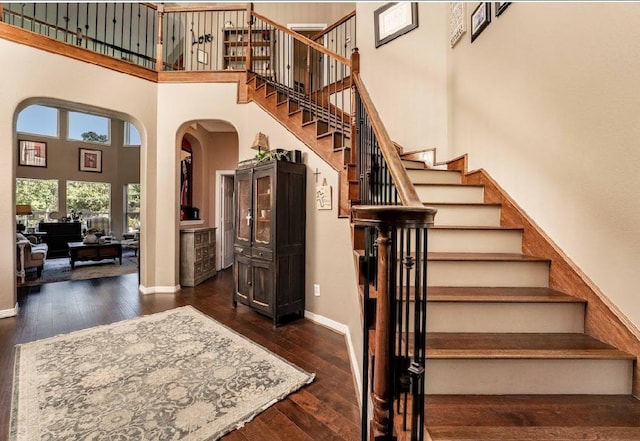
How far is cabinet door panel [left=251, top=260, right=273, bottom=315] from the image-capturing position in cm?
322

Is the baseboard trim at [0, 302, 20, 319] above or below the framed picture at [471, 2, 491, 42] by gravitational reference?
below

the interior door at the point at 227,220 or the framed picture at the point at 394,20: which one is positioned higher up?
the framed picture at the point at 394,20

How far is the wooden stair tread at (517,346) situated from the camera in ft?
4.17

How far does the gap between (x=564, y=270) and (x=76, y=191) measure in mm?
11225

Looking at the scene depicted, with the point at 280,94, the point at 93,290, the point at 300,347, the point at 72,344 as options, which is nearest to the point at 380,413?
the point at 300,347

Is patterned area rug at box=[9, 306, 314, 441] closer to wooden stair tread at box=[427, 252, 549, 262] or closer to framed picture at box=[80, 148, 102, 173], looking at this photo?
wooden stair tread at box=[427, 252, 549, 262]

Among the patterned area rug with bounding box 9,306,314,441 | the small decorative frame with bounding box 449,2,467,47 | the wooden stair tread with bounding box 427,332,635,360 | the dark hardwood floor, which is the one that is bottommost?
the dark hardwood floor

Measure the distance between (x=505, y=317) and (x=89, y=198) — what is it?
1098 centimetres

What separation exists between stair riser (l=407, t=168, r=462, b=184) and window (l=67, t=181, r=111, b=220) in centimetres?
978

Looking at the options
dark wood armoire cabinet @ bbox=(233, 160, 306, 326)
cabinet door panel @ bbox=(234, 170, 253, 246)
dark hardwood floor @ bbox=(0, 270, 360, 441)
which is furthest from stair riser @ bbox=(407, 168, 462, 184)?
cabinet door panel @ bbox=(234, 170, 253, 246)

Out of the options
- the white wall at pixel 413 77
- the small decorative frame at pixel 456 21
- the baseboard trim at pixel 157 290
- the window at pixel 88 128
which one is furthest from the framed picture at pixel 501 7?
the window at pixel 88 128

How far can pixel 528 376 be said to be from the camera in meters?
1.29

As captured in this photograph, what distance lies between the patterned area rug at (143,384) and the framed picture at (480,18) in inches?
133

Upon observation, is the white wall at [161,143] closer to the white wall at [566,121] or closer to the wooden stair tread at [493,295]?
the wooden stair tread at [493,295]
